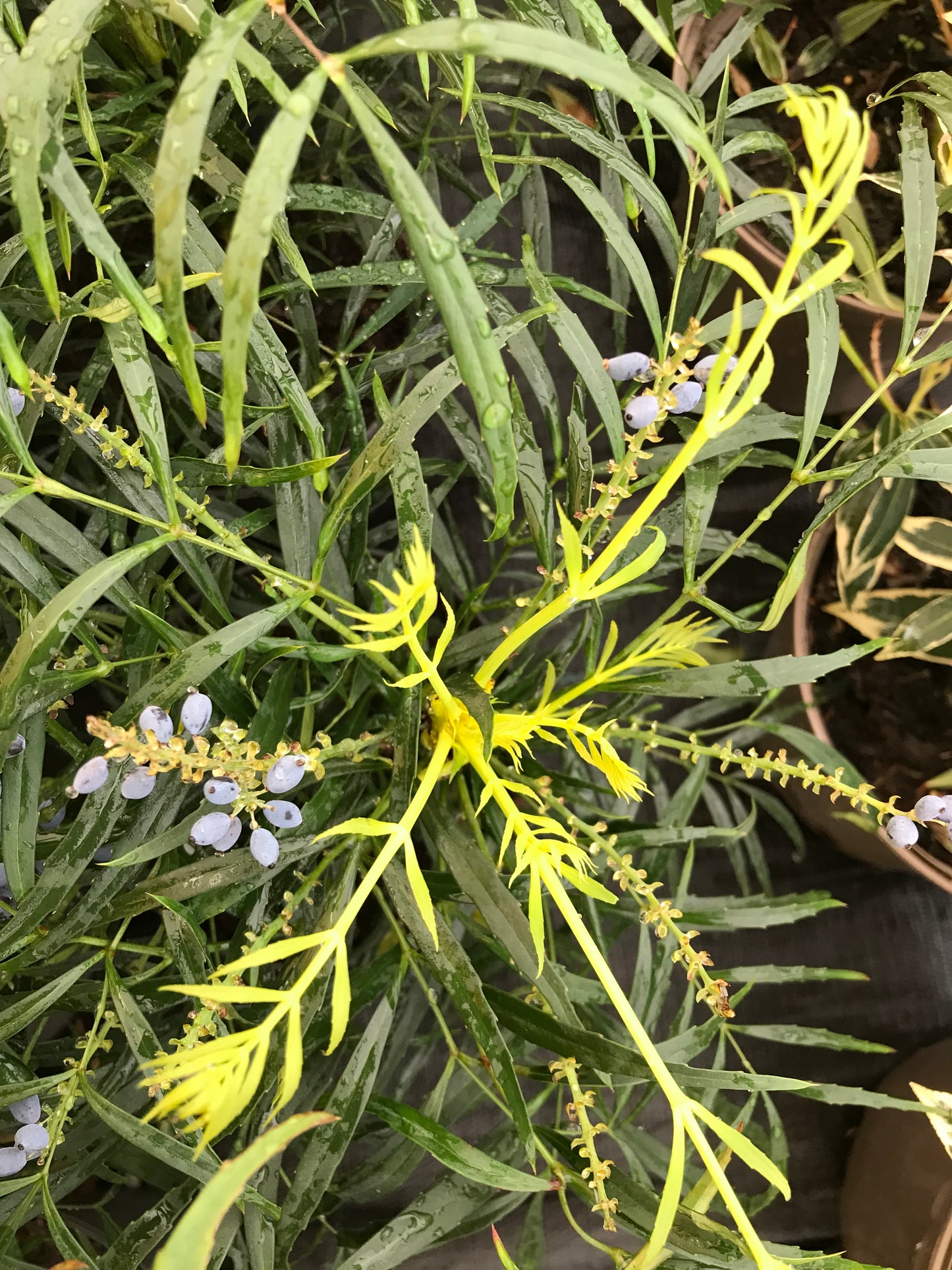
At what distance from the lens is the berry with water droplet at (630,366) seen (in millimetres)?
412

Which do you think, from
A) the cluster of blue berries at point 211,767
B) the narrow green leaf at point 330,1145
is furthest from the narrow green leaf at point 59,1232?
the cluster of blue berries at point 211,767

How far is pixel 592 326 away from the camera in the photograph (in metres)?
0.79

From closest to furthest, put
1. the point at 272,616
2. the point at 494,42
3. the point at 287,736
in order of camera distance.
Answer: the point at 494,42 < the point at 272,616 < the point at 287,736

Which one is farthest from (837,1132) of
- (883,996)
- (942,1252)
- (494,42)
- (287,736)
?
(494,42)

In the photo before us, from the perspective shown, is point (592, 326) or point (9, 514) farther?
point (592, 326)

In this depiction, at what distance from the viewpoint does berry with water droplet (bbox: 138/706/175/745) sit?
14.0 inches

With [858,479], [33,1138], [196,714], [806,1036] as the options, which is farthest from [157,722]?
[806,1036]

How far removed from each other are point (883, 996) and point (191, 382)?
85cm

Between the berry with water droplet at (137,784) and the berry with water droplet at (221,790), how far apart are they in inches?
1.1

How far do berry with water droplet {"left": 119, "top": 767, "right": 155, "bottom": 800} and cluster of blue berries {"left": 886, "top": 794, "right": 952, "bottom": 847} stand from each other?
0.36 m

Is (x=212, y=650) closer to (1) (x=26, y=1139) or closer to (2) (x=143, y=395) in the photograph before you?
(2) (x=143, y=395)

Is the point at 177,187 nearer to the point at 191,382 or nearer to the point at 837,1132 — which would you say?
the point at 191,382

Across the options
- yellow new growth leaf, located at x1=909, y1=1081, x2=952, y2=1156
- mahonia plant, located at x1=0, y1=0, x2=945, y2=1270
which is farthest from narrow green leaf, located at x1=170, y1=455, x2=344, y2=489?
yellow new growth leaf, located at x1=909, y1=1081, x2=952, y2=1156

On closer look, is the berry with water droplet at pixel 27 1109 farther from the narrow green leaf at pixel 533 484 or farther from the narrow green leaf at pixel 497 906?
the narrow green leaf at pixel 533 484
